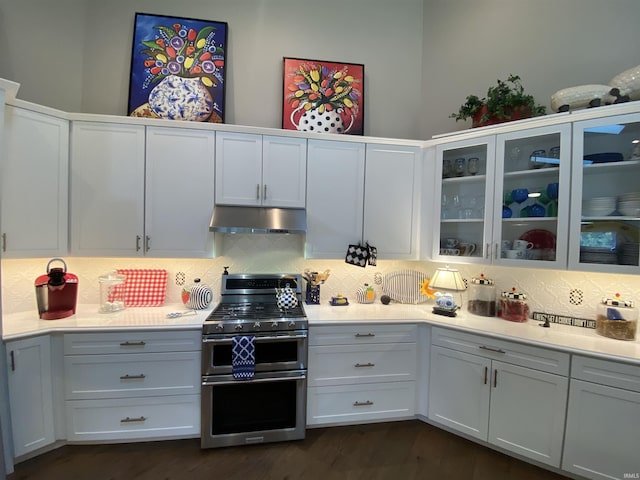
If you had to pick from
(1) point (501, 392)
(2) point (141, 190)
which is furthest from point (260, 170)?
(1) point (501, 392)

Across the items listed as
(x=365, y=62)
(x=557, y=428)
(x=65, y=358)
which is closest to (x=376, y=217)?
(x=365, y=62)

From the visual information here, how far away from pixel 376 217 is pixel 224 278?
1.56m

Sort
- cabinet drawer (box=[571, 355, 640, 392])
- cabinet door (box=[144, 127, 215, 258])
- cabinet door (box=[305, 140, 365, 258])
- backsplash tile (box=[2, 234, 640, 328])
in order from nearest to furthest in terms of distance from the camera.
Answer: cabinet drawer (box=[571, 355, 640, 392]) < backsplash tile (box=[2, 234, 640, 328]) < cabinet door (box=[144, 127, 215, 258]) < cabinet door (box=[305, 140, 365, 258])

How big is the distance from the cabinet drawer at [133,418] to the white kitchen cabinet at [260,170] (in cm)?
161

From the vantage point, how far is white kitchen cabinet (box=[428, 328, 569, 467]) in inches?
72.6

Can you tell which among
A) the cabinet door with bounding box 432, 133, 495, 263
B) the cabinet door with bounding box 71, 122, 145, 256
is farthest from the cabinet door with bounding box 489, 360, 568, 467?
the cabinet door with bounding box 71, 122, 145, 256

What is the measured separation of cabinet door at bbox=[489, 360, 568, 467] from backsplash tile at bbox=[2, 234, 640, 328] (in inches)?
30.2

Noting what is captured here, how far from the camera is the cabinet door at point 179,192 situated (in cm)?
230

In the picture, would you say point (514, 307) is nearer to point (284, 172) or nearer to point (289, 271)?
point (289, 271)

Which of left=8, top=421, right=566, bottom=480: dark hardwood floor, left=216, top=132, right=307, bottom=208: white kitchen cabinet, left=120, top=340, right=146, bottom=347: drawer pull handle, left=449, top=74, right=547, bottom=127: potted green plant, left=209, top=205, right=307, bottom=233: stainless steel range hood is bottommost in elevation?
left=8, top=421, right=566, bottom=480: dark hardwood floor

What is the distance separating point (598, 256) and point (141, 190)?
351 centimetres

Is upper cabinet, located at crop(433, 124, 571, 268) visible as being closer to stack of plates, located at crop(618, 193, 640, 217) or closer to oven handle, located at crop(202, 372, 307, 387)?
stack of plates, located at crop(618, 193, 640, 217)

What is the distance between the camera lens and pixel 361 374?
2299 mm

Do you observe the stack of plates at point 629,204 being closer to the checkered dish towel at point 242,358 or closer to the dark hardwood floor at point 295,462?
the dark hardwood floor at point 295,462
